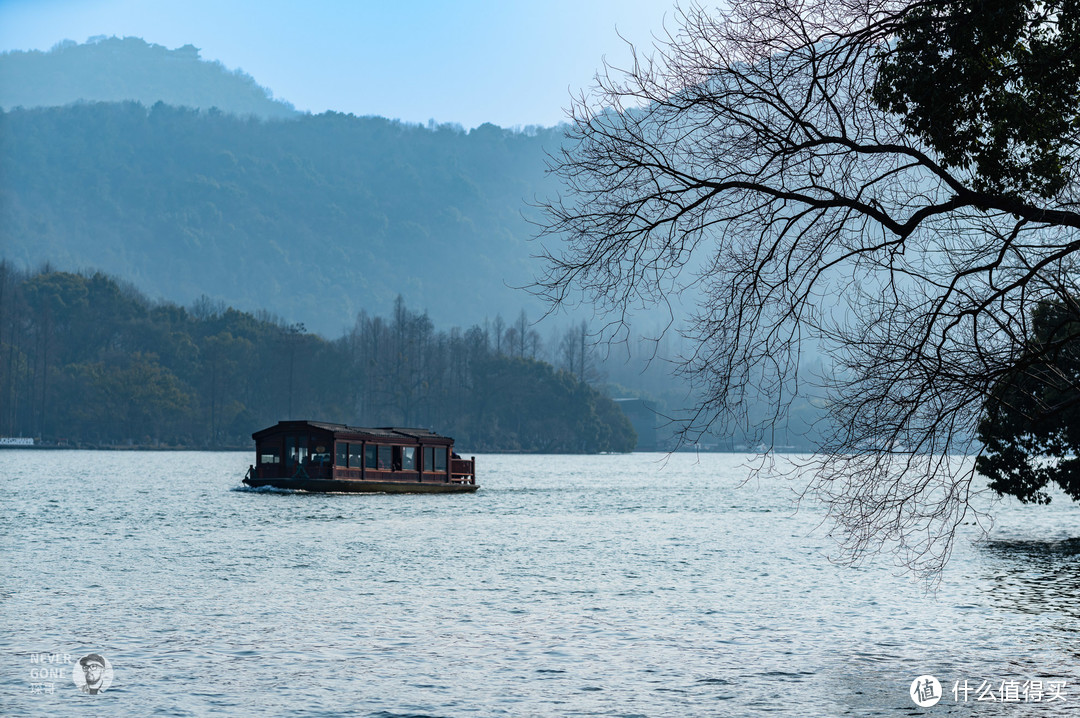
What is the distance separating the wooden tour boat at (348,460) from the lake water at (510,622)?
13381 mm

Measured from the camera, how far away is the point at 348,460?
60.4m

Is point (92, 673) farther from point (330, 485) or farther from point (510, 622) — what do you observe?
point (330, 485)

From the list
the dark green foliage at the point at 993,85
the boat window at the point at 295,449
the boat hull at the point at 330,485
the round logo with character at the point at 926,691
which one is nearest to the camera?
the dark green foliage at the point at 993,85

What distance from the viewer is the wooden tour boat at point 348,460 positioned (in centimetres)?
5922

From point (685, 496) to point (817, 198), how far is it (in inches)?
2751

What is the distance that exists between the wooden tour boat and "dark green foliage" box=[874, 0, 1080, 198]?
1873 inches

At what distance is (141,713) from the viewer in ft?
45.0

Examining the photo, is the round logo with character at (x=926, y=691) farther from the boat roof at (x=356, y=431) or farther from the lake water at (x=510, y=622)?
the boat roof at (x=356, y=431)

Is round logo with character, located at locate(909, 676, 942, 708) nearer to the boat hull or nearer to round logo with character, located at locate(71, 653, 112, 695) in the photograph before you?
round logo with character, located at locate(71, 653, 112, 695)

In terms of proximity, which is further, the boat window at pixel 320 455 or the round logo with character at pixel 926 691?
the boat window at pixel 320 455

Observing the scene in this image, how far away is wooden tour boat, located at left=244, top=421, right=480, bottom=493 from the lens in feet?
194

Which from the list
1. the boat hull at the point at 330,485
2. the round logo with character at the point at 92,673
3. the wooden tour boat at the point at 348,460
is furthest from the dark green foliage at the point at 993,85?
the boat hull at the point at 330,485

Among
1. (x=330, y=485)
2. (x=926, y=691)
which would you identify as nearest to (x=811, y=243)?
(x=926, y=691)

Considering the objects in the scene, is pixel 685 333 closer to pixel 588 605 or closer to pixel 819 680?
pixel 819 680
